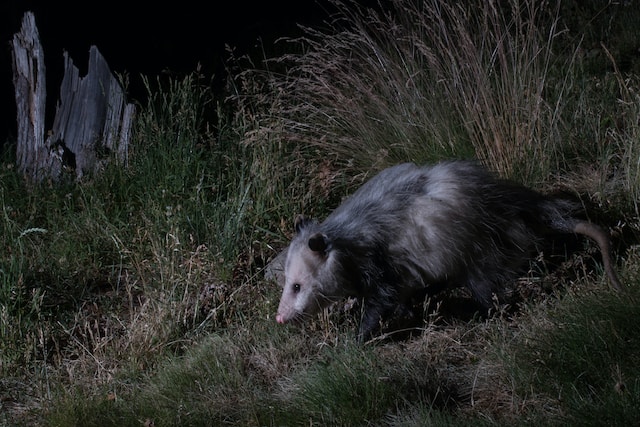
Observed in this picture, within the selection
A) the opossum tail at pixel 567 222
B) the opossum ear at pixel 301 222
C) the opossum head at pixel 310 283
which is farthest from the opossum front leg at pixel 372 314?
the opossum tail at pixel 567 222

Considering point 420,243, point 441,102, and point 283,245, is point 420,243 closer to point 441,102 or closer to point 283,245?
point 283,245

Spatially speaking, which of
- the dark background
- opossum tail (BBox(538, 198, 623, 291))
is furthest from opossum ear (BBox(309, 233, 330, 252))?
the dark background

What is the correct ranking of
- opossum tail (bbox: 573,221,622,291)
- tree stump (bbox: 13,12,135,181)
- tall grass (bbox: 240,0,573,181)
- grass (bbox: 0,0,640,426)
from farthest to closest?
1. tree stump (bbox: 13,12,135,181)
2. tall grass (bbox: 240,0,573,181)
3. opossum tail (bbox: 573,221,622,291)
4. grass (bbox: 0,0,640,426)

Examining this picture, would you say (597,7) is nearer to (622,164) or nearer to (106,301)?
(622,164)

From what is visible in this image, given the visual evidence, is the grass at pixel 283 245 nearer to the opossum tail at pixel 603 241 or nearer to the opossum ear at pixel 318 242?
the opossum tail at pixel 603 241

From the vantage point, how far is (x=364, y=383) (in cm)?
391

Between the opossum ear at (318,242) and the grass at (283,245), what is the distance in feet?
1.08

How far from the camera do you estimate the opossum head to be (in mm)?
4668

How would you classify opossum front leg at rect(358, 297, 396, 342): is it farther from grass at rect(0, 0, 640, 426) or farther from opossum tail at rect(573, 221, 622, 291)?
opossum tail at rect(573, 221, 622, 291)

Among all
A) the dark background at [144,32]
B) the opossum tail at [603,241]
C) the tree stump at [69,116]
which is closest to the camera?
the opossum tail at [603,241]

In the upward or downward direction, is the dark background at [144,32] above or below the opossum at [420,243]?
above

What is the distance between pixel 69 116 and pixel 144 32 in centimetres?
101

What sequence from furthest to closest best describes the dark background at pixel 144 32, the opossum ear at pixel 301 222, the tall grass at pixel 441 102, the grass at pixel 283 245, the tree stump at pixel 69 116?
1. the dark background at pixel 144 32
2. the tree stump at pixel 69 116
3. the tall grass at pixel 441 102
4. the opossum ear at pixel 301 222
5. the grass at pixel 283 245

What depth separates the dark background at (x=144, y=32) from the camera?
6535mm
